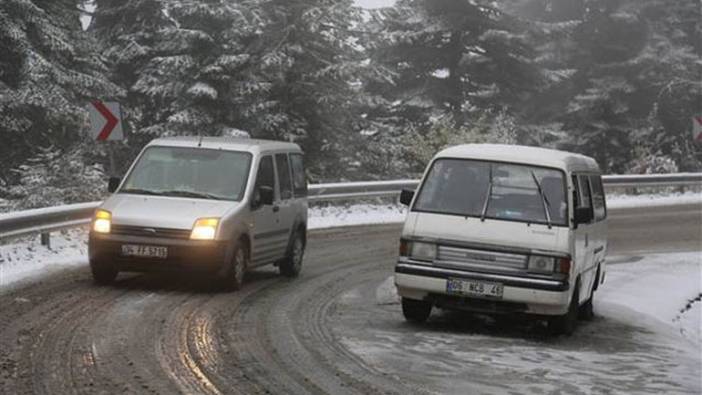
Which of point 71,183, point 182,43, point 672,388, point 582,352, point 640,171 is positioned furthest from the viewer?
point 640,171

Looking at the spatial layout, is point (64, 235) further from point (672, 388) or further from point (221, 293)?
point (672, 388)

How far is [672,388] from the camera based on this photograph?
26.9ft

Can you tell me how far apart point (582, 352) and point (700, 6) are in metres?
34.1

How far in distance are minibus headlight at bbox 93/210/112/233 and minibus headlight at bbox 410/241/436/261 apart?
146 inches

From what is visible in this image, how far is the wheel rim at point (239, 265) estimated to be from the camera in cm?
1187

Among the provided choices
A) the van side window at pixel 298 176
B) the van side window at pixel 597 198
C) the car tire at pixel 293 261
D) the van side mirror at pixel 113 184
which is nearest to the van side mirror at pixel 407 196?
the van side window at pixel 597 198

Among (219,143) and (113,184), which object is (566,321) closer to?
(219,143)

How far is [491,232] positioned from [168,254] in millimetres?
3764

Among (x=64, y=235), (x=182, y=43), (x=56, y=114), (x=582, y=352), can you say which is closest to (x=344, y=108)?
(x=182, y=43)

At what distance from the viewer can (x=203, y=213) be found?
11.5 metres

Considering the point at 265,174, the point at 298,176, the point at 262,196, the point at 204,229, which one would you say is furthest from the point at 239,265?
the point at 298,176

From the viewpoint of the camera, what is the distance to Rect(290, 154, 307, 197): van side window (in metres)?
14.3

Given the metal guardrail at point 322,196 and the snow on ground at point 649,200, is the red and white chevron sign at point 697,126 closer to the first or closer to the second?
the snow on ground at point 649,200

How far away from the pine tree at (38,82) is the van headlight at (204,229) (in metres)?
12.3
